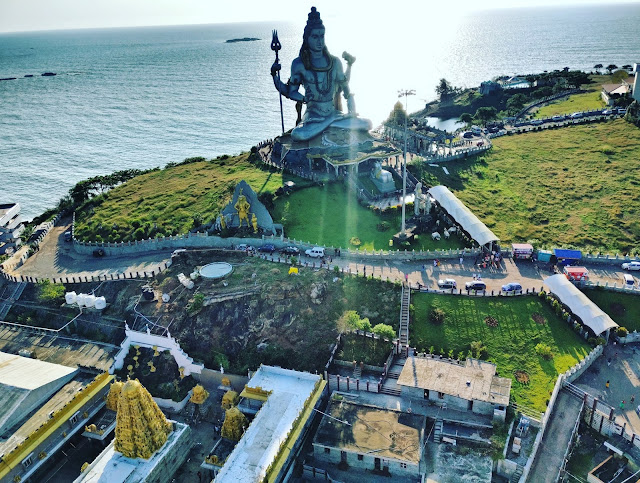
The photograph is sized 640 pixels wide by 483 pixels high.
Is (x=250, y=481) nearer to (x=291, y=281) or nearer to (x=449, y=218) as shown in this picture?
(x=291, y=281)

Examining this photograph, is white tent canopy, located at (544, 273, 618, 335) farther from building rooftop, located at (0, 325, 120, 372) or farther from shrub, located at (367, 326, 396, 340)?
building rooftop, located at (0, 325, 120, 372)

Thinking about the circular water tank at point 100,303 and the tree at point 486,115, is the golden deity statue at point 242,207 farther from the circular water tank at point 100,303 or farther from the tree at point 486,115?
the tree at point 486,115

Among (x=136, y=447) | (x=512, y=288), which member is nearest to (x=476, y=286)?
(x=512, y=288)

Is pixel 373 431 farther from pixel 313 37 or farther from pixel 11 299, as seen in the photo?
pixel 313 37

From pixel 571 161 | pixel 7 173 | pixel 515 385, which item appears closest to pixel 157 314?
pixel 515 385

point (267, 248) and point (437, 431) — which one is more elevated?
point (267, 248)

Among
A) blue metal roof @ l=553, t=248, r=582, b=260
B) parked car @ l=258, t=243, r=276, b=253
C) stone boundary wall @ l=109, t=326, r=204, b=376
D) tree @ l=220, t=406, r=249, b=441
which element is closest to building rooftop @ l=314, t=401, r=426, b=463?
tree @ l=220, t=406, r=249, b=441
